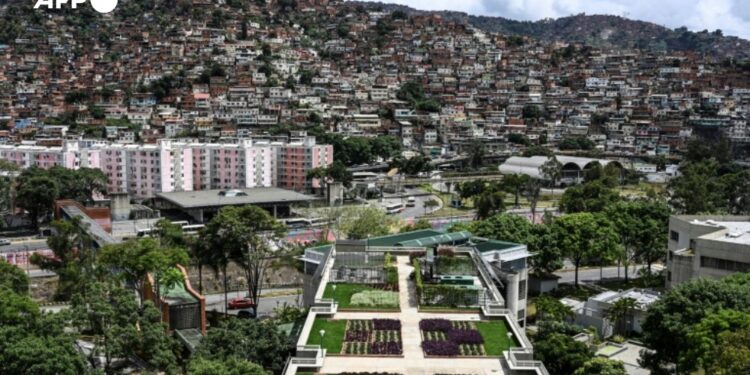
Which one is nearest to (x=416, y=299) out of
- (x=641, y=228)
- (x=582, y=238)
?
(x=582, y=238)

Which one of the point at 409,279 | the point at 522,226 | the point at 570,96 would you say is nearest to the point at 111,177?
the point at 522,226

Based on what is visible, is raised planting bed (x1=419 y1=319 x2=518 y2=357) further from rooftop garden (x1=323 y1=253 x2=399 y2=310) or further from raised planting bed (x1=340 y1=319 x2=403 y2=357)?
rooftop garden (x1=323 y1=253 x2=399 y2=310)

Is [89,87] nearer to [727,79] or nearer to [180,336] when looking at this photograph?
[180,336]

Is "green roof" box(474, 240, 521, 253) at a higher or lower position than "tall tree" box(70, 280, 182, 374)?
higher

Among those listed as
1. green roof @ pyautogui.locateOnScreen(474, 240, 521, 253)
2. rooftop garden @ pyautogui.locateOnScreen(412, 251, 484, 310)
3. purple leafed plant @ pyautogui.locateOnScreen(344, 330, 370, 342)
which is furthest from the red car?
purple leafed plant @ pyautogui.locateOnScreen(344, 330, 370, 342)

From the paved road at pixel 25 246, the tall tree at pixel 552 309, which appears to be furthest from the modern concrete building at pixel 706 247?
the paved road at pixel 25 246

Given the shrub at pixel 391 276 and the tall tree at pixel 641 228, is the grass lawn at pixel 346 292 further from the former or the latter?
the tall tree at pixel 641 228

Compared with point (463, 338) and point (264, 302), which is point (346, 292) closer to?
point (463, 338)
